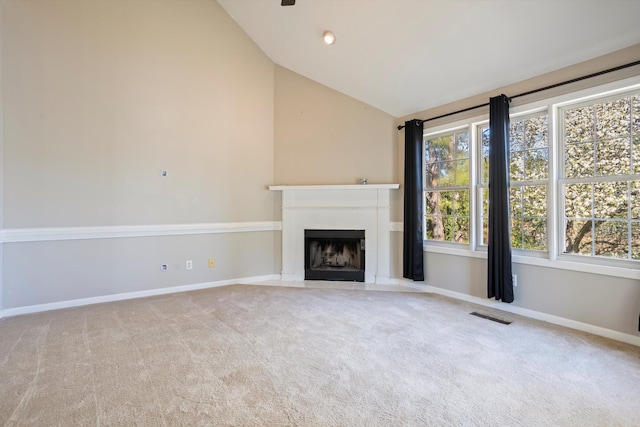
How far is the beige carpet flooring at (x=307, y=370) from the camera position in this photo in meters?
1.70

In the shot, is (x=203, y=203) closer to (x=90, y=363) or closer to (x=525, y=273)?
(x=90, y=363)

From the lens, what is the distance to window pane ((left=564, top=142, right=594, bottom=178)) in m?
2.96

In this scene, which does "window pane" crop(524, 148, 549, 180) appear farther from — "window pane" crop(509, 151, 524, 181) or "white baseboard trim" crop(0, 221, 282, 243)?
"white baseboard trim" crop(0, 221, 282, 243)

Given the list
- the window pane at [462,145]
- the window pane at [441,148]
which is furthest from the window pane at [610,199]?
the window pane at [441,148]

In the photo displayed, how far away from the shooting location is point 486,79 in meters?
→ 3.51

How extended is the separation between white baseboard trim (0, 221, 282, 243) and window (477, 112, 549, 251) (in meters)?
3.20

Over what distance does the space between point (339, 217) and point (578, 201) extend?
9.35 ft

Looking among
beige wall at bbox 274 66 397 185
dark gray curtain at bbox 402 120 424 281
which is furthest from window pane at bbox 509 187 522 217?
beige wall at bbox 274 66 397 185

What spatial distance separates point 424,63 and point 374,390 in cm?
346

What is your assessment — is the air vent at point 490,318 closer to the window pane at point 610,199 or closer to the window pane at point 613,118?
the window pane at point 610,199

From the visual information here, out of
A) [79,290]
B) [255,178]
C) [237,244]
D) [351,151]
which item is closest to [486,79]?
[351,151]

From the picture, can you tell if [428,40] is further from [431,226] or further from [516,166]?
[431,226]

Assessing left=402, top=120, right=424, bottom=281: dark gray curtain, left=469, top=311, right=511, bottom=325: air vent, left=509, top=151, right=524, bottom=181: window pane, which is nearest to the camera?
left=469, top=311, right=511, bottom=325: air vent

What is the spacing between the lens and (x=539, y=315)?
3.18 meters
